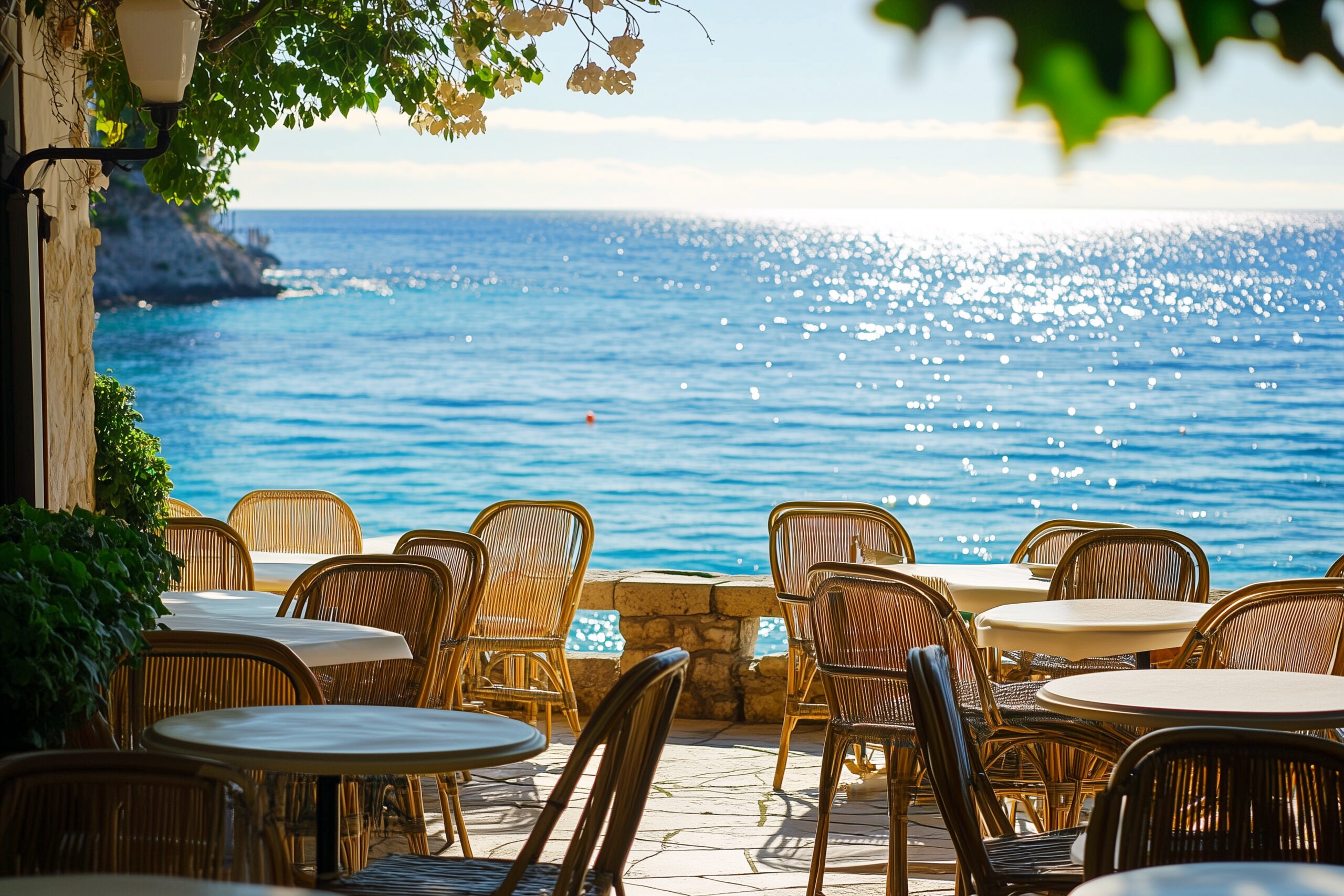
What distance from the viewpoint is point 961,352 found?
38.6m

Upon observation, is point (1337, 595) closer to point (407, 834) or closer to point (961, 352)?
point (407, 834)

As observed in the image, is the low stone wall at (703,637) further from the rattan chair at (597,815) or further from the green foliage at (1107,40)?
the green foliage at (1107,40)

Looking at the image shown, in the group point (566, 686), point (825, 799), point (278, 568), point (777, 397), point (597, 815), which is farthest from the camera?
point (777, 397)

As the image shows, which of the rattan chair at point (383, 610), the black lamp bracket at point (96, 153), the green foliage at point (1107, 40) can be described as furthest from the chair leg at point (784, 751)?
the green foliage at point (1107, 40)

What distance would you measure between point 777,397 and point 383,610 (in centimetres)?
2989

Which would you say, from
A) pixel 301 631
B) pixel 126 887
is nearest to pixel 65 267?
pixel 301 631

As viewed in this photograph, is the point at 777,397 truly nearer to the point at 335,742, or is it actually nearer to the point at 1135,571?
the point at 1135,571

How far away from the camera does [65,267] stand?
4.18 meters

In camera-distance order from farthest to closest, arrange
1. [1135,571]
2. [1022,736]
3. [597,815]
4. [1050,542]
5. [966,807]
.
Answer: [1050,542], [1135,571], [1022,736], [966,807], [597,815]

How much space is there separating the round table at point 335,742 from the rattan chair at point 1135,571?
259 cm

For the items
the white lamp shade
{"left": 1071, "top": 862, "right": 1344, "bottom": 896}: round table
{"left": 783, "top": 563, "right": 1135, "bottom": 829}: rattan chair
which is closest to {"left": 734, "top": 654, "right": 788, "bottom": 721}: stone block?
{"left": 783, "top": 563, "right": 1135, "bottom": 829}: rattan chair

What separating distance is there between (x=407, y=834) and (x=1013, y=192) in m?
2.75

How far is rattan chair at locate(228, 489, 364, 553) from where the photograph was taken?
5.95m

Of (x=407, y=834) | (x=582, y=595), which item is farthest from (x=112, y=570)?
(x=582, y=595)
